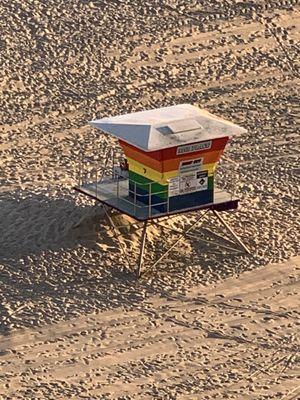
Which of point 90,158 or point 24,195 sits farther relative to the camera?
point 90,158

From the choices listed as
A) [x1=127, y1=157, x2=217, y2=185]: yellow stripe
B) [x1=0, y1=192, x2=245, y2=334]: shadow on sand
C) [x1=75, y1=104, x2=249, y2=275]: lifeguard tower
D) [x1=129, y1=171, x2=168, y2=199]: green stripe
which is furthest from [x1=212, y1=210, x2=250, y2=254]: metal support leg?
[x1=129, y1=171, x2=168, y2=199]: green stripe

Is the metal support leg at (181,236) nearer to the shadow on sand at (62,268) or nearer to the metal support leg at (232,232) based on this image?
the shadow on sand at (62,268)

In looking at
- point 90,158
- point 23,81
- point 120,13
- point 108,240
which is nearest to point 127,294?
point 108,240

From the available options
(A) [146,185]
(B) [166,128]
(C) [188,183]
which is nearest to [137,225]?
(A) [146,185]

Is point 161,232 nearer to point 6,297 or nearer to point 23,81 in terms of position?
point 6,297

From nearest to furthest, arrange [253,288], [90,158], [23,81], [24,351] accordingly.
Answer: [24,351], [253,288], [90,158], [23,81]

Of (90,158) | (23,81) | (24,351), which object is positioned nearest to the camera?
(24,351)
